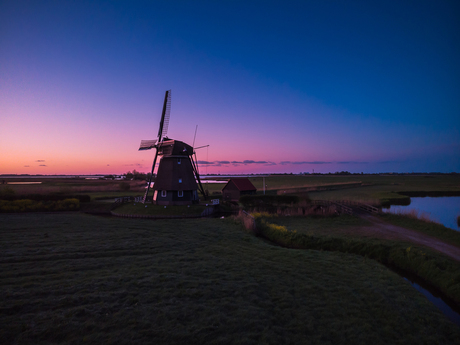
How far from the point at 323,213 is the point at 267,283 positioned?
17.7 meters

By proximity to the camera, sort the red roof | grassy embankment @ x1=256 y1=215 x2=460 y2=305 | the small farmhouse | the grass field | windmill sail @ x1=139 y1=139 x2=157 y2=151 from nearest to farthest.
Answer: grassy embankment @ x1=256 y1=215 x2=460 y2=305, windmill sail @ x1=139 y1=139 x2=157 y2=151, the small farmhouse, the red roof, the grass field

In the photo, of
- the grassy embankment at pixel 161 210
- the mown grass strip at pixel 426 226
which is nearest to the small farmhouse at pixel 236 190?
the grassy embankment at pixel 161 210

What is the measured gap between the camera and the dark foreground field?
504 cm

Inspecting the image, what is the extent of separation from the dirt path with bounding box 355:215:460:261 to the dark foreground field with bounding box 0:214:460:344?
15.9 feet

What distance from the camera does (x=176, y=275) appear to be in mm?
8047

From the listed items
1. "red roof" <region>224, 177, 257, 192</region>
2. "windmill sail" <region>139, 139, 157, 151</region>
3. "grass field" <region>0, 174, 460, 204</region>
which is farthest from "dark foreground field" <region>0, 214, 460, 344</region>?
"grass field" <region>0, 174, 460, 204</region>

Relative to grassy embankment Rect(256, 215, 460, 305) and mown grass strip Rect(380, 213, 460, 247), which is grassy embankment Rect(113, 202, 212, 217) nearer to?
grassy embankment Rect(256, 215, 460, 305)

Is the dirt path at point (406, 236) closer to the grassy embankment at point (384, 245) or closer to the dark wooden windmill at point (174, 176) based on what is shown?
the grassy embankment at point (384, 245)

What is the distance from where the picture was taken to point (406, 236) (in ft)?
A: 48.9

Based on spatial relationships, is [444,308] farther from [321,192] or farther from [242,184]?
[321,192]

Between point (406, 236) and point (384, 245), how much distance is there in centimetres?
367

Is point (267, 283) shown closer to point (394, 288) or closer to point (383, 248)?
point (394, 288)

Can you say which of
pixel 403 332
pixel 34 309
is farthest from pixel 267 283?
pixel 34 309

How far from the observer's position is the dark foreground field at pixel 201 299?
504 centimetres
